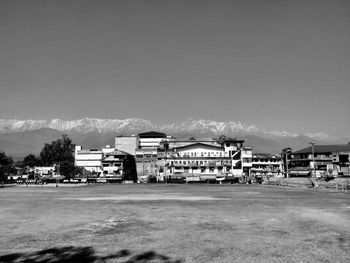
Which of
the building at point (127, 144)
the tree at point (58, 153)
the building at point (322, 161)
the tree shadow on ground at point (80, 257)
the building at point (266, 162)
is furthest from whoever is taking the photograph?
the building at point (266, 162)

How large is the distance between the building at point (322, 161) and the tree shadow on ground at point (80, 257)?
127 m

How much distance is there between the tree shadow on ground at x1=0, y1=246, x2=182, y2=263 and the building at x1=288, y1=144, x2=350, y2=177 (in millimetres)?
127131

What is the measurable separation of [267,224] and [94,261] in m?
12.8

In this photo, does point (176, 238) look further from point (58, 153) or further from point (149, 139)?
point (149, 139)

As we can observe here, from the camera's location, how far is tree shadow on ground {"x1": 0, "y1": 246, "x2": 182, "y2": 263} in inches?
542

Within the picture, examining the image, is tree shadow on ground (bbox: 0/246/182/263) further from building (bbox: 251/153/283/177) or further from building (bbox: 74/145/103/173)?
building (bbox: 251/153/283/177)

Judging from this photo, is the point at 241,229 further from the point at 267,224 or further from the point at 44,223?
the point at 44,223

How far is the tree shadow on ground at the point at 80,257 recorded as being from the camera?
13758mm

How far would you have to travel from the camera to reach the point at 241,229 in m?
21.0

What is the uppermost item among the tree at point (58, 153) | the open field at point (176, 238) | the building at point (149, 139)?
the building at point (149, 139)

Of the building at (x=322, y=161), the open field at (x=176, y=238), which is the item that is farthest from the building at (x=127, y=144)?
the open field at (x=176, y=238)

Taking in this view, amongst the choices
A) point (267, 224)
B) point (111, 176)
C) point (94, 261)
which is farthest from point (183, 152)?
point (94, 261)

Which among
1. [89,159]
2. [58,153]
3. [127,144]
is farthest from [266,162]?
[58,153]

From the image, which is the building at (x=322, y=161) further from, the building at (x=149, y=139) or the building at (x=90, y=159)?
the building at (x=90, y=159)
